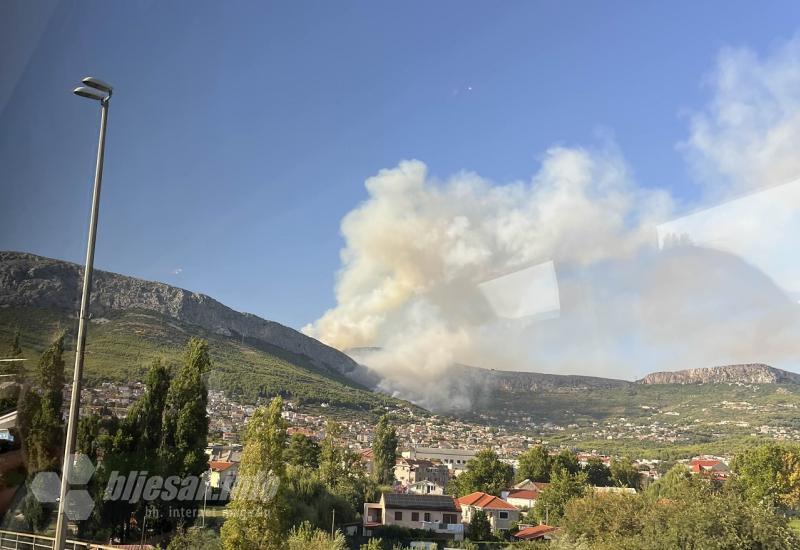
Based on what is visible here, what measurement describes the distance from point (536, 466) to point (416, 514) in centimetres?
3068

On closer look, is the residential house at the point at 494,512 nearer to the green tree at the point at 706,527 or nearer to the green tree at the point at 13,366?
the green tree at the point at 706,527

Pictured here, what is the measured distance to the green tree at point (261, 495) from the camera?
1402 centimetres

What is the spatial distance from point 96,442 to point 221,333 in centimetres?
8570

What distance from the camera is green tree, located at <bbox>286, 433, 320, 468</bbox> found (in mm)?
45600

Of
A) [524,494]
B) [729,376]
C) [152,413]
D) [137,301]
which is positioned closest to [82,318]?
[152,413]

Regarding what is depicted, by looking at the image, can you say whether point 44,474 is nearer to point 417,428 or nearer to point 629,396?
point 417,428

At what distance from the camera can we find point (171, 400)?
19750 millimetres

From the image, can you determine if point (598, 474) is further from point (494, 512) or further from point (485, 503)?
point (494, 512)

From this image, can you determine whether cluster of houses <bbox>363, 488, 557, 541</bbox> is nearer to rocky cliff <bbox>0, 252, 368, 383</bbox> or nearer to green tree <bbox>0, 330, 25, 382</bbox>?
green tree <bbox>0, 330, 25, 382</bbox>

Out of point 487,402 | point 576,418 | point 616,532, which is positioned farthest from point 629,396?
point 616,532

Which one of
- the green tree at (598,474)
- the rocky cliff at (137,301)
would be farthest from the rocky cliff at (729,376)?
the green tree at (598,474)

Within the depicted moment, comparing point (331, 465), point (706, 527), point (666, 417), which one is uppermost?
point (666, 417)

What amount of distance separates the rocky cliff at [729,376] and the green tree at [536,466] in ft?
278

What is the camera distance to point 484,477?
54594 millimetres
